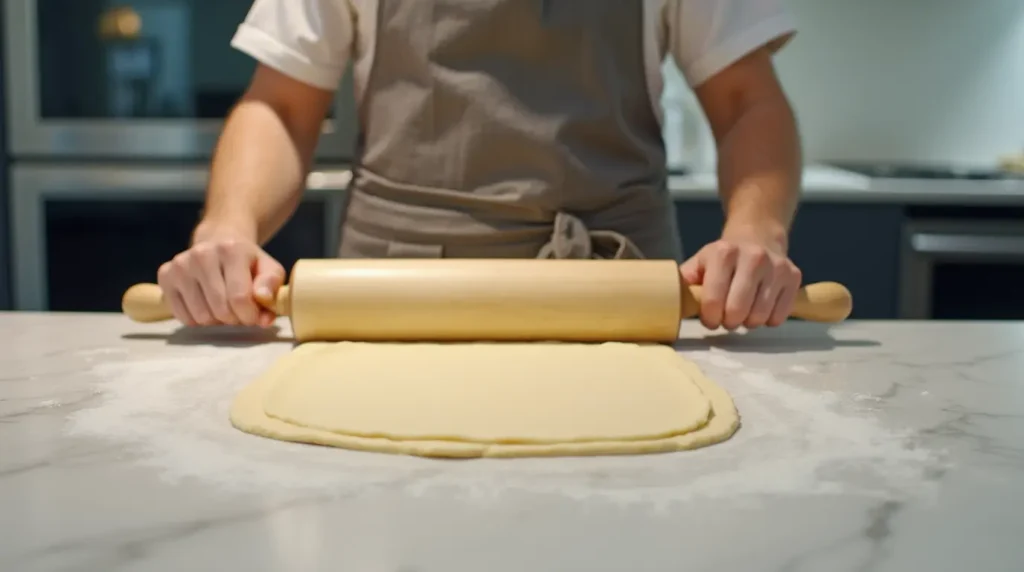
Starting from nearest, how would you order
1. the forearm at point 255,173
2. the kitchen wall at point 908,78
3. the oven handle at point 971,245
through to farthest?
the forearm at point 255,173 → the oven handle at point 971,245 → the kitchen wall at point 908,78

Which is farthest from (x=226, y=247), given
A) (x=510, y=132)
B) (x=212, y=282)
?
(x=510, y=132)

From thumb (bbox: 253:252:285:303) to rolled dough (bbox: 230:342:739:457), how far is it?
3.5 inches

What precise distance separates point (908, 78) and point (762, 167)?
1361 mm

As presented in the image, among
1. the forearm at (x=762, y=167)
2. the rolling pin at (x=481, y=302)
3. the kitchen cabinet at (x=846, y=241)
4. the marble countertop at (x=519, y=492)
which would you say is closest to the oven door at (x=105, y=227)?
the kitchen cabinet at (x=846, y=241)

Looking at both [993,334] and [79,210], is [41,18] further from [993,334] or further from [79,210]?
[993,334]

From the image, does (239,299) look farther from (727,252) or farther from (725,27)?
(725,27)

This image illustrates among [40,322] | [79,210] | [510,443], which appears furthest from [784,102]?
[79,210]

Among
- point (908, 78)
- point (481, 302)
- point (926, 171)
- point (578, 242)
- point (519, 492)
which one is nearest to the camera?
point (519, 492)

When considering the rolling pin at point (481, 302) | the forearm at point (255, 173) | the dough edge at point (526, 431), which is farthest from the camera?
the forearm at point (255, 173)

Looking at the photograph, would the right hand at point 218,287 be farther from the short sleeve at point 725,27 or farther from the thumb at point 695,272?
the short sleeve at point 725,27

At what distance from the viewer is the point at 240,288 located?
76cm

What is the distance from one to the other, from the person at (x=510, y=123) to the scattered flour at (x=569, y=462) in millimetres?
341

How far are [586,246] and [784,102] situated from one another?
263mm

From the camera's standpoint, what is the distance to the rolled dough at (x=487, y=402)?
1.59 feet
